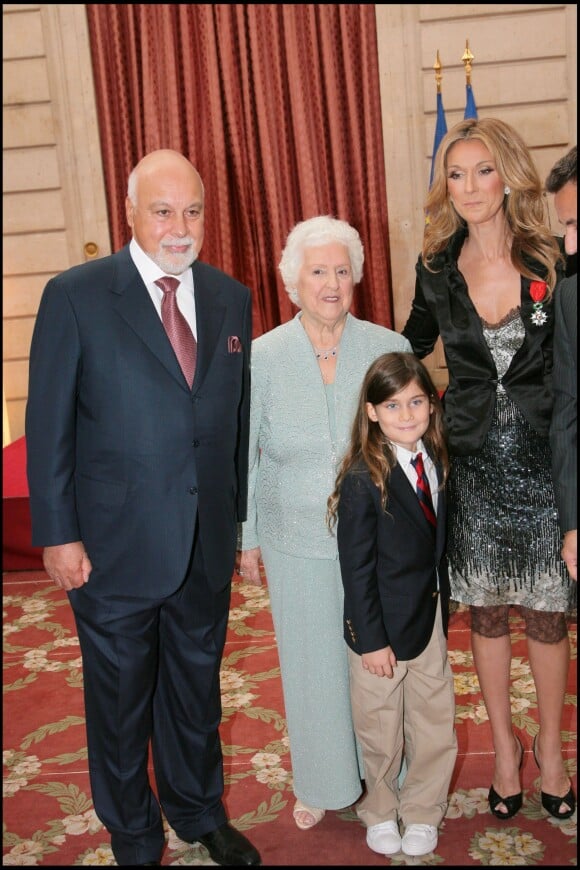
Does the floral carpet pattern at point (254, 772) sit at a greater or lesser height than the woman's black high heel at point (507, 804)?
lesser

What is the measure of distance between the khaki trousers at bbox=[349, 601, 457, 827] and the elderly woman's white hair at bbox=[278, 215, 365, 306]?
942 mm

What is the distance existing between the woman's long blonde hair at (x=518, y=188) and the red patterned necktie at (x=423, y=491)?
56 centimetres

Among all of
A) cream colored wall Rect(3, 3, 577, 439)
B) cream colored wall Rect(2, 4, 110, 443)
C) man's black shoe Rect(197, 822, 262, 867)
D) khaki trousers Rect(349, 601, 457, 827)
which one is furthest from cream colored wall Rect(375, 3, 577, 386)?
man's black shoe Rect(197, 822, 262, 867)

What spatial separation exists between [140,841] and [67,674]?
5.21ft

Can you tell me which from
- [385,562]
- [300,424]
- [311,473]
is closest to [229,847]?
[385,562]

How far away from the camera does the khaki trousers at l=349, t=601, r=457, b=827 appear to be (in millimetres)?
2387

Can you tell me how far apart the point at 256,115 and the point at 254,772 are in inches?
200

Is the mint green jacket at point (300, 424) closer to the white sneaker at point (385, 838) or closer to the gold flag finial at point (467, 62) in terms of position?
the white sneaker at point (385, 838)

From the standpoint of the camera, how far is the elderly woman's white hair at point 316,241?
2.37m

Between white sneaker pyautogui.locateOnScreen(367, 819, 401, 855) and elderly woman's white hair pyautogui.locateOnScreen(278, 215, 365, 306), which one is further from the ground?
elderly woman's white hair pyautogui.locateOnScreen(278, 215, 365, 306)

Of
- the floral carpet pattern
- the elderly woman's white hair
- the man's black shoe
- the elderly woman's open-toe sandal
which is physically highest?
the elderly woman's white hair

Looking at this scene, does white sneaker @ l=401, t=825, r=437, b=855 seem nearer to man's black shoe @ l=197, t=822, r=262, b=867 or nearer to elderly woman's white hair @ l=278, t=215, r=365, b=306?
man's black shoe @ l=197, t=822, r=262, b=867

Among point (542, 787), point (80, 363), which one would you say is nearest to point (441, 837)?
point (542, 787)

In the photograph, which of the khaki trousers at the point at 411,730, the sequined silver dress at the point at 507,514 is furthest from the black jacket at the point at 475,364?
the khaki trousers at the point at 411,730
